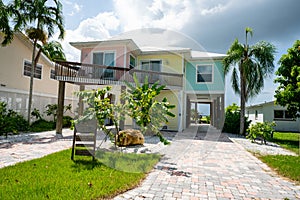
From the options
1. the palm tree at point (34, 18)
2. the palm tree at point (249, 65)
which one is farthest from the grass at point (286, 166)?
the palm tree at point (34, 18)

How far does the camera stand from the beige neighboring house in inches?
532

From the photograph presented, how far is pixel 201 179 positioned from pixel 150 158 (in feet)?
7.36

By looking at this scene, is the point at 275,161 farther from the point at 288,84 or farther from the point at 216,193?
the point at 288,84

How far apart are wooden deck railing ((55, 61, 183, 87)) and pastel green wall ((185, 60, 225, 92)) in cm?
232

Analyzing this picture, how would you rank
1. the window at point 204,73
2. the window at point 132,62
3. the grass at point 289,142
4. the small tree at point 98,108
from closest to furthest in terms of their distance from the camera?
the small tree at point 98,108
the grass at point 289,142
the window at point 132,62
the window at point 204,73

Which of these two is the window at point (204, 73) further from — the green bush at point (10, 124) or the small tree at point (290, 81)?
the green bush at point (10, 124)

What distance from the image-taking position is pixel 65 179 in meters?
4.24

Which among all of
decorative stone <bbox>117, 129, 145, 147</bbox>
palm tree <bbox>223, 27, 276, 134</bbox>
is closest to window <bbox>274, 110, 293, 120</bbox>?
palm tree <bbox>223, 27, 276, 134</bbox>

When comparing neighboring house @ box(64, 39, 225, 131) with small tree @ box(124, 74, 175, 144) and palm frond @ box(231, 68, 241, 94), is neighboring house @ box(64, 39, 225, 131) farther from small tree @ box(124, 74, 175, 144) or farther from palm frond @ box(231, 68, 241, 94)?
small tree @ box(124, 74, 175, 144)

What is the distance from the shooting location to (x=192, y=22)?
12.3 m

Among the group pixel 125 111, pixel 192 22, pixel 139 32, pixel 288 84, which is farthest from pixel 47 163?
pixel 288 84

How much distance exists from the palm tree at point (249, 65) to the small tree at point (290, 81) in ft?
3.25

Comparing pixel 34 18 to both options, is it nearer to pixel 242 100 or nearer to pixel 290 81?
pixel 242 100

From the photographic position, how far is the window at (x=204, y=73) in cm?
1571
